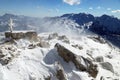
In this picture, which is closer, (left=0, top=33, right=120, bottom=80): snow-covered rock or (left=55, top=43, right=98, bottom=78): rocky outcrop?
(left=0, top=33, right=120, bottom=80): snow-covered rock

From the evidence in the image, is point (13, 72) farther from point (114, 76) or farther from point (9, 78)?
point (114, 76)

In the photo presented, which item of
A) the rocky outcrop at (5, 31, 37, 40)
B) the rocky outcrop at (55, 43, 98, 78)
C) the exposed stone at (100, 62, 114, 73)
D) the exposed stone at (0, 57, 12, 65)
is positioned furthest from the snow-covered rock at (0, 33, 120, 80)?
the exposed stone at (100, 62, 114, 73)

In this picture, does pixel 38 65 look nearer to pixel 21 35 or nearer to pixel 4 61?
pixel 4 61

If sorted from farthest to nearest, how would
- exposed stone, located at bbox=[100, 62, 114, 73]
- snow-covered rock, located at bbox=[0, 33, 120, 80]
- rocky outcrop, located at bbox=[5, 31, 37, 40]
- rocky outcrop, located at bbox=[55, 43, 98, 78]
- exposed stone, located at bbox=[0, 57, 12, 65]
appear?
1. exposed stone, located at bbox=[100, 62, 114, 73]
2. rocky outcrop, located at bbox=[5, 31, 37, 40]
3. rocky outcrop, located at bbox=[55, 43, 98, 78]
4. exposed stone, located at bbox=[0, 57, 12, 65]
5. snow-covered rock, located at bbox=[0, 33, 120, 80]

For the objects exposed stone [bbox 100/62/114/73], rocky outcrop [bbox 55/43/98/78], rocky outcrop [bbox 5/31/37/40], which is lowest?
exposed stone [bbox 100/62/114/73]

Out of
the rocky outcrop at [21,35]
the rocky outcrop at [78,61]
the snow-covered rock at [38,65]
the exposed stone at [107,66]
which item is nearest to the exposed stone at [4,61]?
the snow-covered rock at [38,65]

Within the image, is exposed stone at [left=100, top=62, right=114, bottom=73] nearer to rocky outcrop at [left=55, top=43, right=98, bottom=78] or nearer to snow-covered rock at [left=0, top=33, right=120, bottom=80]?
snow-covered rock at [left=0, top=33, right=120, bottom=80]

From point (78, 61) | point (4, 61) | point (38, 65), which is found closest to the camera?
point (4, 61)

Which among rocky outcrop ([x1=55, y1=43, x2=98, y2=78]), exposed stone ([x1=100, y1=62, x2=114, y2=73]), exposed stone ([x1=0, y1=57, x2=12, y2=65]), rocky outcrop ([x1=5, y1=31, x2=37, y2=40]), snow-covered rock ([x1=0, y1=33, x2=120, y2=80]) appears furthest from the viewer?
exposed stone ([x1=100, y1=62, x2=114, y2=73])

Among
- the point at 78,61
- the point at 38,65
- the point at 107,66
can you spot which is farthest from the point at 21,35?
the point at 107,66

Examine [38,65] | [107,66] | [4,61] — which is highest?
[4,61]
